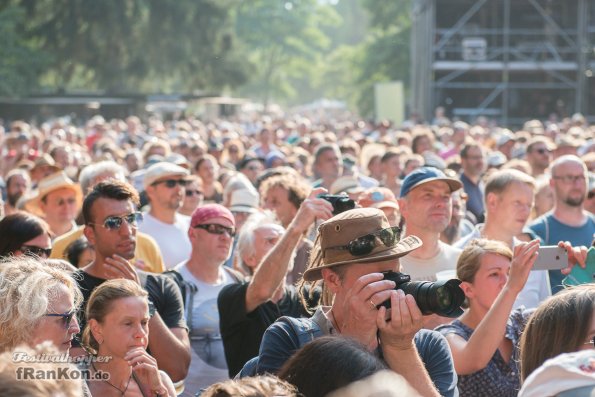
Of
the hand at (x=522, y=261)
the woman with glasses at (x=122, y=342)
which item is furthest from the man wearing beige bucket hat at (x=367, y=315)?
the hand at (x=522, y=261)

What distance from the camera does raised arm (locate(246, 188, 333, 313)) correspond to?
15.3 feet

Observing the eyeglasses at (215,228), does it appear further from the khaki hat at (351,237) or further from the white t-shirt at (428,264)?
the khaki hat at (351,237)

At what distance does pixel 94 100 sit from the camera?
42219 millimetres

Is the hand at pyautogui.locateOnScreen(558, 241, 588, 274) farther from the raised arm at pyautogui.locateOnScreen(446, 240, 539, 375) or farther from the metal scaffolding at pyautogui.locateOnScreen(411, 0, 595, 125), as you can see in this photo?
the metal scaffolding at pyautogui.locateOnScreen(411, 0, 595, 125)

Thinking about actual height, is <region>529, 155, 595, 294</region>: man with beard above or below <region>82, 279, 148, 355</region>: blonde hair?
below

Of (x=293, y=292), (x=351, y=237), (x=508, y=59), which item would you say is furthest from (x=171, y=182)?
(x=508, y=59)

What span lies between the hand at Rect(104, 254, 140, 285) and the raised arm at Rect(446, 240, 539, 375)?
56.8 inches

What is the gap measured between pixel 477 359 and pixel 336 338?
184cm

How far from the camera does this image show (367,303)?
3.57 metres

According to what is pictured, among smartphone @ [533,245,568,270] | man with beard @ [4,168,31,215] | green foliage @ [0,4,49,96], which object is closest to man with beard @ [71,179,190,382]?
smartphone @ [533,245,568,270]

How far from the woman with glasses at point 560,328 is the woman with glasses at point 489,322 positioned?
71cm

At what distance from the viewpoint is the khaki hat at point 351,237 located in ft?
12.6

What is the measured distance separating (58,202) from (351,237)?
4734 millimetres

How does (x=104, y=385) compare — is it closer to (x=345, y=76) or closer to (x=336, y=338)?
(x=336, y=338)
